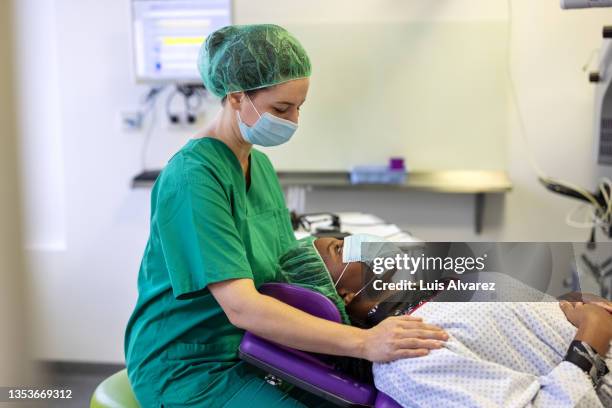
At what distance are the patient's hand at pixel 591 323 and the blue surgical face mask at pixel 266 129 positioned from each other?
585 millimetres

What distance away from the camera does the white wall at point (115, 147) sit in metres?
2.39

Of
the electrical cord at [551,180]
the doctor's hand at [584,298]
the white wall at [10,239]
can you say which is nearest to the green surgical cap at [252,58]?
the doctor's hand at [584,298]

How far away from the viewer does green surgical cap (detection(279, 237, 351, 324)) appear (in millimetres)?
1057

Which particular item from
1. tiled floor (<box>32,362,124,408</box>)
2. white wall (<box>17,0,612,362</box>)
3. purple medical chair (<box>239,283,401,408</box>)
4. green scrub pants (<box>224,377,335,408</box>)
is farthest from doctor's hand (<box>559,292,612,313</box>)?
white wall (<box>17,0,612,362</box>)

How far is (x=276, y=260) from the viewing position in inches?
46.4

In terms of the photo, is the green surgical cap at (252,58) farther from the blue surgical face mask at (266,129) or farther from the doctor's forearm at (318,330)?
the doctor's forearm at (318,330)

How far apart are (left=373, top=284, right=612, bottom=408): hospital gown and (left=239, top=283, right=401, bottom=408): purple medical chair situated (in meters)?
0.05

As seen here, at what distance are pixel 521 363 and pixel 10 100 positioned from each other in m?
0.80

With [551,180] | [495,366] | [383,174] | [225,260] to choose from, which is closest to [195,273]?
[225,260]

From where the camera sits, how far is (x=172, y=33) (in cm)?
250

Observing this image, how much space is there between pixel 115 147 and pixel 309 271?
1842 millimetres

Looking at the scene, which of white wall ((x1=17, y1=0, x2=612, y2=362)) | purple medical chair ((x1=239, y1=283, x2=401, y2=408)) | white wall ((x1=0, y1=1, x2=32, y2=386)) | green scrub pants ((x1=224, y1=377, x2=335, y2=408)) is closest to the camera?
white wall ((x1=0, y1=1, x2=32, y2=386))

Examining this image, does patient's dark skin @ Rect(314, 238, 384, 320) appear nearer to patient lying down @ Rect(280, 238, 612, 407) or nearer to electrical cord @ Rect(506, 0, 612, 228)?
patient lying down @ Rect(280, 238, 612, 407)

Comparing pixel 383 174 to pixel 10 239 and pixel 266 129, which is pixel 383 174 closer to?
pixel 266 129
